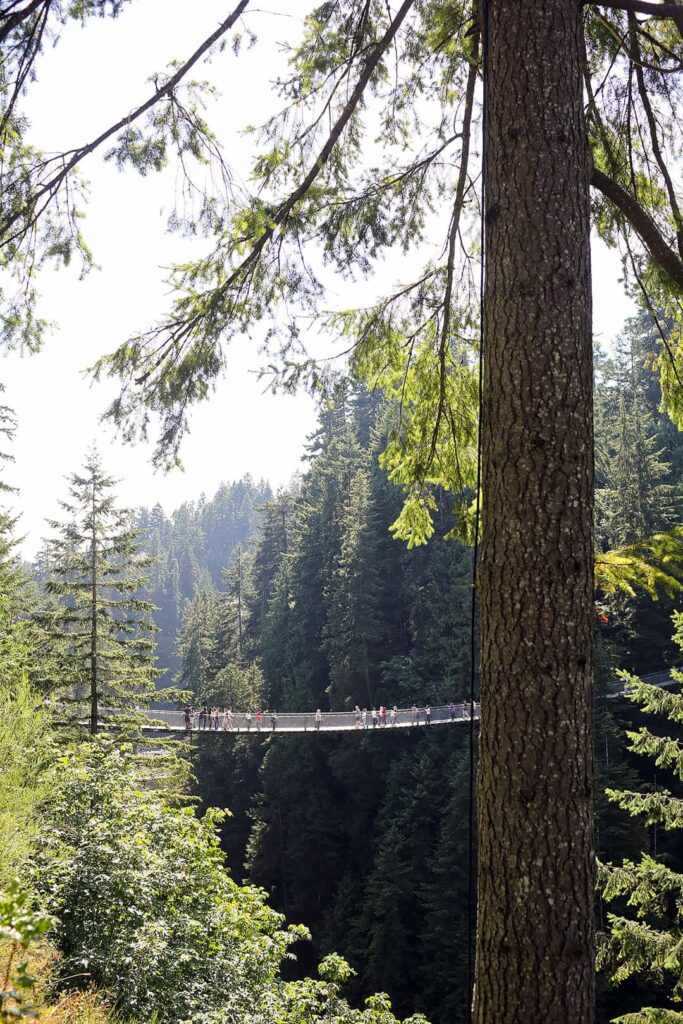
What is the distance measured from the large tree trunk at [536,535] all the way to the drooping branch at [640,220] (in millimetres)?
410

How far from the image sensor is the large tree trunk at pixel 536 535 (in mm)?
1824

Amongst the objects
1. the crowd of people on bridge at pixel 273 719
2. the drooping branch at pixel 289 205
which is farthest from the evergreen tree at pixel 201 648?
the drooping branch at pixel 289 205

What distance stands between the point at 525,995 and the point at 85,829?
4.87 m

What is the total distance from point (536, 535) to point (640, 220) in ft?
4.67

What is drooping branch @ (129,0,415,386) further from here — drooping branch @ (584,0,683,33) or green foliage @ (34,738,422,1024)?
green foliage @ (34,738,422,1024)

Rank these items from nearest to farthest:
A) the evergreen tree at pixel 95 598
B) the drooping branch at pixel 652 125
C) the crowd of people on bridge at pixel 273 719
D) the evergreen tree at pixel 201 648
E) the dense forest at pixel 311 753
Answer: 1. the drooping branch at pixel 652 125
2. the dense forest at pixel 311 753
3. the evergreen tree at pixel 95 598
4. the crowd of people on bridge at pixel 273 719
5. the evergreen tree at pixel 201 648

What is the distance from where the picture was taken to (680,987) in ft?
22.3

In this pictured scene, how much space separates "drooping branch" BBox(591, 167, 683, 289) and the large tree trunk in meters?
0.41

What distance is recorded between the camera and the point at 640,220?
267 cm

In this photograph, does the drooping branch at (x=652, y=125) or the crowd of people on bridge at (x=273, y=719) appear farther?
the crowd of people on bridge at (x=273, y=719)

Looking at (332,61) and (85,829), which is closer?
(332,61)

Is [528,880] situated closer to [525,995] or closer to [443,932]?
[525,995]

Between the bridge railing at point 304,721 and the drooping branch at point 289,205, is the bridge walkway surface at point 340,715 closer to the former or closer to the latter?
the bridge railing at point 304,721

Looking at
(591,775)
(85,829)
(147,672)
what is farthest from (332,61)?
(147,672)
